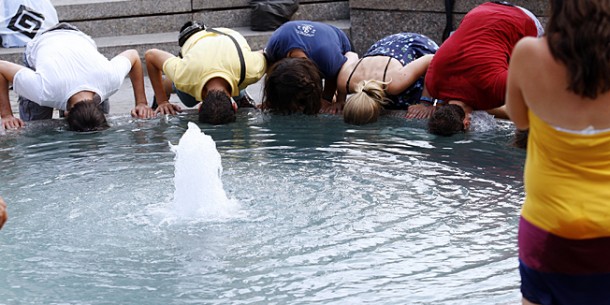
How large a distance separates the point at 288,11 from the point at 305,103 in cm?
371

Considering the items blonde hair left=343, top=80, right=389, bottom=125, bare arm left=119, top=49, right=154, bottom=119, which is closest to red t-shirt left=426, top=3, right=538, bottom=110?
blonde hair left=343, top=80, right=389, bottom=125

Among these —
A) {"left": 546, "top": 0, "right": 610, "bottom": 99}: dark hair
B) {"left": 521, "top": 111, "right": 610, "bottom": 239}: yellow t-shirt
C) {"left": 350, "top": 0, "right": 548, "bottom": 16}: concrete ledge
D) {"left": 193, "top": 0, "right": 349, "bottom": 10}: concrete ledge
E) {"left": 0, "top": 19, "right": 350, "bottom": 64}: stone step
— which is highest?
{"left": 546, "top": 0, "right": 610, "bottom": 99}: dark hair

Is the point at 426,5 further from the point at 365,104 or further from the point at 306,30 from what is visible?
the point at 365,104

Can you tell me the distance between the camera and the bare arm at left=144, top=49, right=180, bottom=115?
7238 millimetres

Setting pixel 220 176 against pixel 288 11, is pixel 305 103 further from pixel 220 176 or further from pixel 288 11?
pixel 288 11

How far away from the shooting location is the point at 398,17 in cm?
972

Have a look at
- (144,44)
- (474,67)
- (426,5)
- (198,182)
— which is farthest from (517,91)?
(144,44)

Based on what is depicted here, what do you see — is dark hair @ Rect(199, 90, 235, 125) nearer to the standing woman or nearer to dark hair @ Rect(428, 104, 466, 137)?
dark hair @ Rect(428, 104, 466, 137)

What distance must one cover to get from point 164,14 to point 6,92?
13.3ft

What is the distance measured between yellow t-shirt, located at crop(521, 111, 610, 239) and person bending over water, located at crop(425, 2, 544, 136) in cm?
351

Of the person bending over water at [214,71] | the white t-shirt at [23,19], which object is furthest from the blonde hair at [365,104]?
the white t-shirt at [23,19]

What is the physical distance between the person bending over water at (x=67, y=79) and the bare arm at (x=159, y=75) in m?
0.17

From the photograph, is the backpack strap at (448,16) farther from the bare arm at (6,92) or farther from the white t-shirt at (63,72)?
the bare arm at (6,92)

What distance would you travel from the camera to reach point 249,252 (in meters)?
4.13
